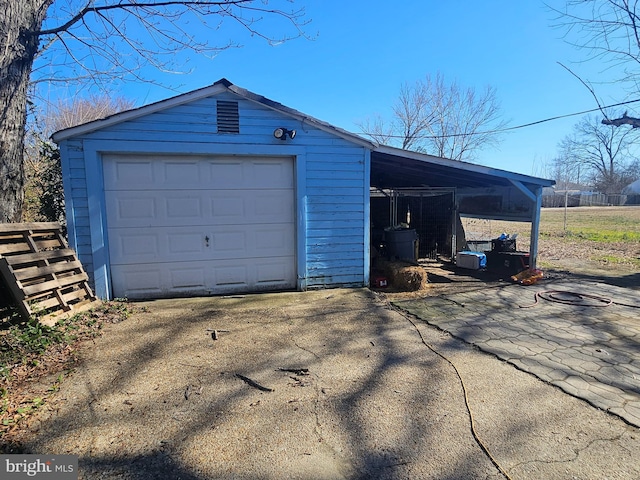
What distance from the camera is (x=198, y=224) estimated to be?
5418mm

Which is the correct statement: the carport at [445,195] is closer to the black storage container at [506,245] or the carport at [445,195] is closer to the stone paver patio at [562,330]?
the black storage container at [506,245]

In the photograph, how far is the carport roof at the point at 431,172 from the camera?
6.11 meters

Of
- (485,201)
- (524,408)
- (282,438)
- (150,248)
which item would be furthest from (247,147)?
(485,201)

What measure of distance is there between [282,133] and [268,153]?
394mm

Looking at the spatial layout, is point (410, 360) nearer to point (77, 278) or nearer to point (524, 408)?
point (524, 408)

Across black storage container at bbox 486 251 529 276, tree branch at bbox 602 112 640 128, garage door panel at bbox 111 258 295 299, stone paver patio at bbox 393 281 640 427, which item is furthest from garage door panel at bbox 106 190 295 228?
tree branch at bbox 602 112 640 128

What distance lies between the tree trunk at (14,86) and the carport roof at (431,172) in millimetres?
5148

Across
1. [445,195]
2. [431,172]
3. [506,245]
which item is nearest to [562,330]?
[506,245]

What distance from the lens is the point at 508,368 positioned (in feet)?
10.1

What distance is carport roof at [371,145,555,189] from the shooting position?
6.11 meters

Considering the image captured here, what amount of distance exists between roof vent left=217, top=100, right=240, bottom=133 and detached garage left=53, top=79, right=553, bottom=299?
2 centimetres

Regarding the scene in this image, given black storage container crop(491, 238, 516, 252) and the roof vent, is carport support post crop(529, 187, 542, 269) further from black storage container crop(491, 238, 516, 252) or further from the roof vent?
the roof vent

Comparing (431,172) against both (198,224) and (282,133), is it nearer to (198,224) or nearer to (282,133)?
(282,133)

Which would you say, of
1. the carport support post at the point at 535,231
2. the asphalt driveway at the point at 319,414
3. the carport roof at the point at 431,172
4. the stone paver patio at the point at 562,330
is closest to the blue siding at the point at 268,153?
the carport roof at the point at 431,172
